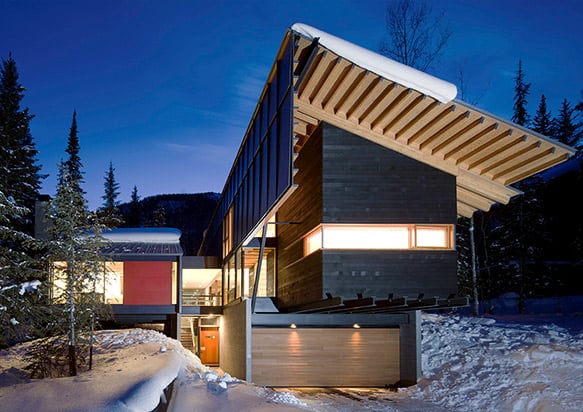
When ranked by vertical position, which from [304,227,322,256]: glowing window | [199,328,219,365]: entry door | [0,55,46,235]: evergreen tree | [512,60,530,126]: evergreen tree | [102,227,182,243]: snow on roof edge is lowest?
[199,328,219,365]: entry door

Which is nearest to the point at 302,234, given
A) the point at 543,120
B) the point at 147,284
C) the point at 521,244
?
the point at 147,284

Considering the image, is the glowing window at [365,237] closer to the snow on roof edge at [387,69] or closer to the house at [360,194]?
the house at [360,194]

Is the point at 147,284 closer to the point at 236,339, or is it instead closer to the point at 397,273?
the point at 236,339

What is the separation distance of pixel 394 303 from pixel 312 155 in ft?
17.8

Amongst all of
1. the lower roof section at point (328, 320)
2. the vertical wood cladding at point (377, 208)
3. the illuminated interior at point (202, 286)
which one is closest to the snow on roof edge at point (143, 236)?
the illuminated interior at point (202, 286)

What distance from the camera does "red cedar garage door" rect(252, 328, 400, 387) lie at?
1816 cm

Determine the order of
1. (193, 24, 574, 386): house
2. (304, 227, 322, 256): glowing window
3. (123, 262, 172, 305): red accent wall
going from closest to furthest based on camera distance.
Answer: (193, 24, 574, 386): house
(304, 227, 322, 256): glowing window
(123, 262, 172, 305): red accent wall

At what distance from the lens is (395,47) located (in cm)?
2406

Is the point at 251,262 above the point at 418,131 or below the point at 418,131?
below

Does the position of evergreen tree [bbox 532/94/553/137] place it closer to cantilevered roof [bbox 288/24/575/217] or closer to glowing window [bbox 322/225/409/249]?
cantilevered roof [bbox 288/24/575/217]

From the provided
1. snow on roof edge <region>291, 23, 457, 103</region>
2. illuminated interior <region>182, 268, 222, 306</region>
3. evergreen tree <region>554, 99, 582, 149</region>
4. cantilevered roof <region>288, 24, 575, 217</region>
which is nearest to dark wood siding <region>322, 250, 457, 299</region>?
cantilevered roof <region>288, 24, 575, 217</region>

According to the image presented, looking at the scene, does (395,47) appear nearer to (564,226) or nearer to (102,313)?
(102,313)

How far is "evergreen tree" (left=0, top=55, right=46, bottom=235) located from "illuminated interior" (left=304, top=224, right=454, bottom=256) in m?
19.5

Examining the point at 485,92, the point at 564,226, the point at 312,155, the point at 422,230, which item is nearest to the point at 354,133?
the point at 312,155
